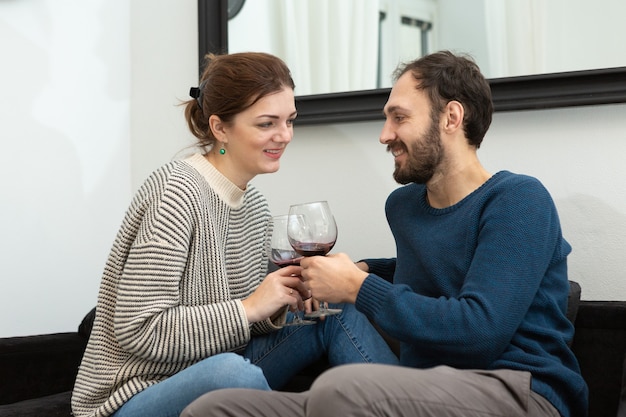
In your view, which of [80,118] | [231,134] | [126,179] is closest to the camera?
[231,134]

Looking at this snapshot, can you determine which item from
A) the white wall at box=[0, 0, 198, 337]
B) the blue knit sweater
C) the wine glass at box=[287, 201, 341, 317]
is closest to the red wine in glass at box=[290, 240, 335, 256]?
the wine glass at box=[287, 201, 341, 317]

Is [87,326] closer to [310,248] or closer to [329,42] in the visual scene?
[310,248]

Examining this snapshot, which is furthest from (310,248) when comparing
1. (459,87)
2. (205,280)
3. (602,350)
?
(602,350)

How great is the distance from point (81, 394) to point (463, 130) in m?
1.00

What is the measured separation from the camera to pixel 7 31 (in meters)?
2.56

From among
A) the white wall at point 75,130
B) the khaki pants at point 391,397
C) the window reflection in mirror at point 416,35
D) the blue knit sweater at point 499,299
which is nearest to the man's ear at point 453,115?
the blue knit sweater at point 499,299

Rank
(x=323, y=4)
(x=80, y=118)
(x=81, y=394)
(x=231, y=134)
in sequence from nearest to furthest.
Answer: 1. (x=81, y=394)
2. (x=231, y=134)
3. (x=323, y=4)
4. (x=80, y=118)

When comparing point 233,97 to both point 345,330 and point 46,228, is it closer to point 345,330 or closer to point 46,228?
point 345,330

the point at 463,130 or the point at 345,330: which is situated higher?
the point at 463,130

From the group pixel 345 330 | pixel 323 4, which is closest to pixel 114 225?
pixel 323 4

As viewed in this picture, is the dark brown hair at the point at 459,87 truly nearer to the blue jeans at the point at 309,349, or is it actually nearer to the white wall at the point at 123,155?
the white wall at the point at 123,155

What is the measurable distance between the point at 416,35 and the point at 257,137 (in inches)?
26.5

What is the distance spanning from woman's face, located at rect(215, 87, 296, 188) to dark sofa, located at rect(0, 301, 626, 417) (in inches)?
20.1

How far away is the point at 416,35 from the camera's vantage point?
2391 mm
